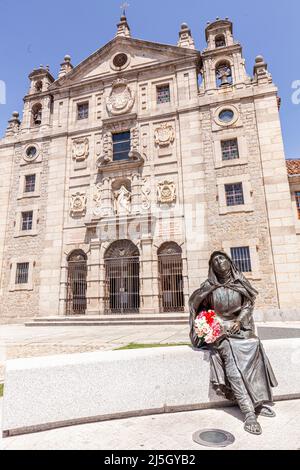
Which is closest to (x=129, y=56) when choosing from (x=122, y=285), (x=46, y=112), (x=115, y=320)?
(x=46, y=112)

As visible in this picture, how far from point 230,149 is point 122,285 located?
408 inches

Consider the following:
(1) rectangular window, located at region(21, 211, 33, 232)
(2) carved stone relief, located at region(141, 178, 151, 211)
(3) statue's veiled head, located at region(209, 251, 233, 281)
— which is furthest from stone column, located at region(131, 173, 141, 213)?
(3) statue's veiled head, located at region(209, 251, 233, 281)

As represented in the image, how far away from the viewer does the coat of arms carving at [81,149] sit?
20500mm

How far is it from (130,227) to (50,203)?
605 centimetres

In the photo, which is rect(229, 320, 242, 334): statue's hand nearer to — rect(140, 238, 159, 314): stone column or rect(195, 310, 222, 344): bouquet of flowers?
rect(195, 310, 222, 344): bouquet of flowers

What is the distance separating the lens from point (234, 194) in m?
17.1

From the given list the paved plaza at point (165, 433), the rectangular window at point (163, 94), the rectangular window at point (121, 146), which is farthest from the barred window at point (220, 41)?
the paved plaza at point (165, 433)

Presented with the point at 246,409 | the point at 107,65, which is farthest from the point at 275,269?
the point at 107,65

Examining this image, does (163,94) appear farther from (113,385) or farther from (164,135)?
(113,385)

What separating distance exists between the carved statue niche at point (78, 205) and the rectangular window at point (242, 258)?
31.5 ft

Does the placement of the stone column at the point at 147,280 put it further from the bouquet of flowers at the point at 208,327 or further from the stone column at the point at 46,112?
the bouquet of flowers at the point at 208,327

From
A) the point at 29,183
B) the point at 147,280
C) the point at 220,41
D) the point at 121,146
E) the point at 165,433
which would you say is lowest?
the point at 165,433

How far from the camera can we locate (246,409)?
341 centimetres
